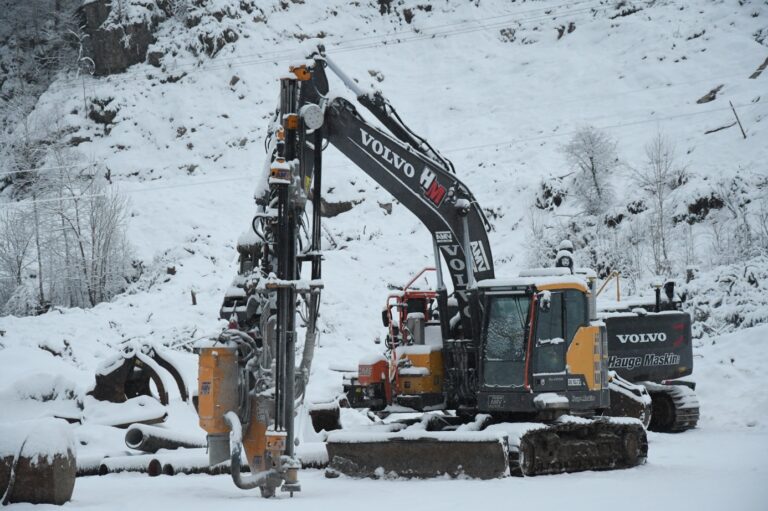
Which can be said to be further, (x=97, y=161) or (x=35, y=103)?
(x=35, y=103)

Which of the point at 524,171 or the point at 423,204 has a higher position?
the point at 524,171

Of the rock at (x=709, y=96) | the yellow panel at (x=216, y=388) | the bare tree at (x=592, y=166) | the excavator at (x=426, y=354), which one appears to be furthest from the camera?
the rock at (x=709, y=96)

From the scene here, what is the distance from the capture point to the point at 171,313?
29250mm

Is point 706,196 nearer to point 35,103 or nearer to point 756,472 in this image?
point 756,472

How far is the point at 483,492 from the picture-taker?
9.43 metres

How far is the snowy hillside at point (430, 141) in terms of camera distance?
2342 cm

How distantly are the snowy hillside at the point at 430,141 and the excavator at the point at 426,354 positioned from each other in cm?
232

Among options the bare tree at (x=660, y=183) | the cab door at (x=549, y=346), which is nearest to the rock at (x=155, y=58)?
the bare tree at (x=660, y=183)

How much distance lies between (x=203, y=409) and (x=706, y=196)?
2599 cm

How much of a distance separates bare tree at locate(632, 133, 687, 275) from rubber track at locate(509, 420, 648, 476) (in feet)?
58.5

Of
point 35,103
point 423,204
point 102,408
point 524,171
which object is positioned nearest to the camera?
point 423,204

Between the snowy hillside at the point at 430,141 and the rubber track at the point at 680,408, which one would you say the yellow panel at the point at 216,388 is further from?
the rubber track at the point at 680,408

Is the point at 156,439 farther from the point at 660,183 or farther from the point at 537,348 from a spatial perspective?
the point at 660,183

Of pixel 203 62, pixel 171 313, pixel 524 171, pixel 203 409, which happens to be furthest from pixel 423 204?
pixel 203 62
